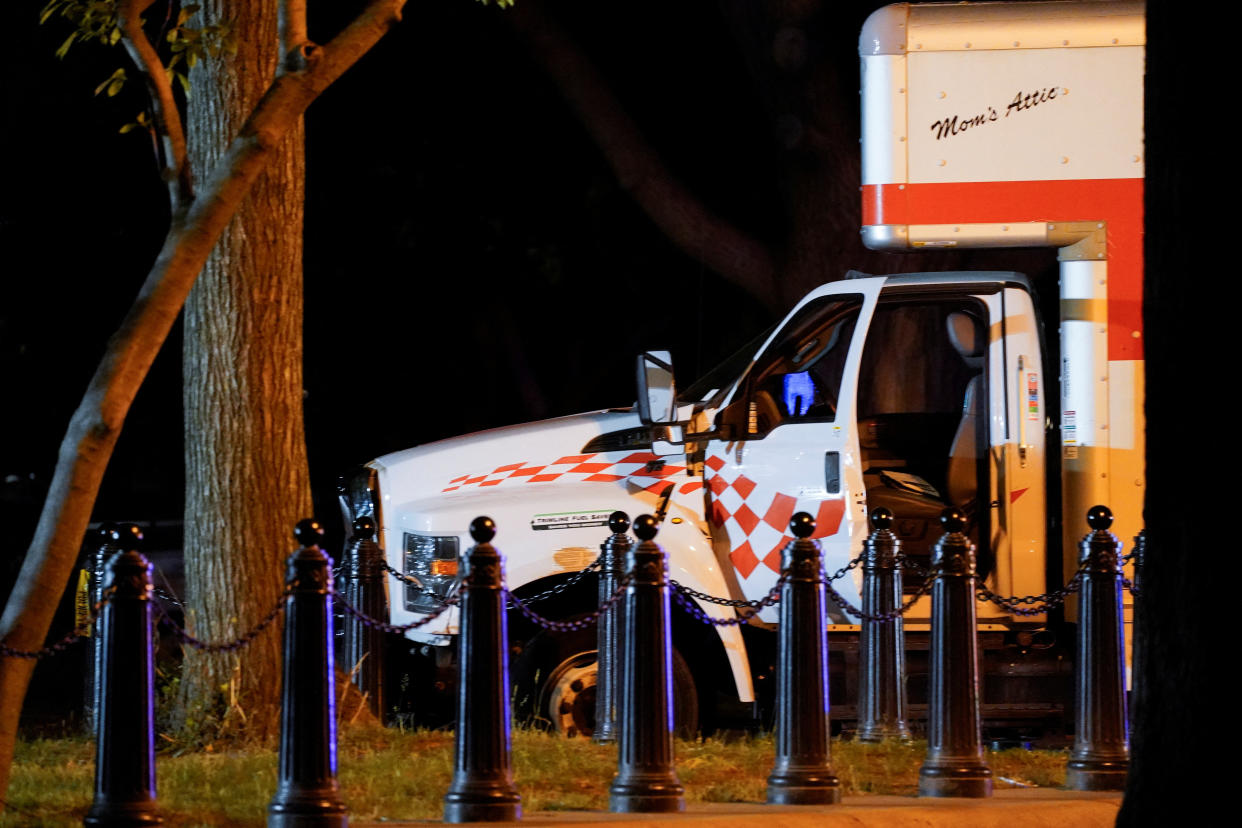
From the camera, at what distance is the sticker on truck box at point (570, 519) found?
30.2 ft

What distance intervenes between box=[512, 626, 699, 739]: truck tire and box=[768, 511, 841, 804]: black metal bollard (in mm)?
1986

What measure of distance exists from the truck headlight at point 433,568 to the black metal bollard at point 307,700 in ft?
9.46

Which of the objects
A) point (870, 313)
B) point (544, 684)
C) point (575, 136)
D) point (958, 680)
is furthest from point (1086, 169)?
point (575, 136)

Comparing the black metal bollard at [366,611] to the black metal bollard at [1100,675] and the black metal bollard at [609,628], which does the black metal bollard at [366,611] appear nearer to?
the black metal bollard at [609,628]

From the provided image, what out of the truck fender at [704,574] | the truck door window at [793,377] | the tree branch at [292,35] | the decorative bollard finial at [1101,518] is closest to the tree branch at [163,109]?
the tree branch at [292,35]

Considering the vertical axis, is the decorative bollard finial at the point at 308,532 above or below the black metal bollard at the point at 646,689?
above

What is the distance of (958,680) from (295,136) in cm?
409

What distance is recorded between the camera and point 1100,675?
778 centimetres

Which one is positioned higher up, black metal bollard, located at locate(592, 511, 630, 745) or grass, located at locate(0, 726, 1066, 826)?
black metal bollard, located at locate(592, 511, 630, 745)

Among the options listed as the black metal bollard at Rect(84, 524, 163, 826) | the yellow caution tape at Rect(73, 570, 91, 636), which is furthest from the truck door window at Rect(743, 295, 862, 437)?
the black metal bollard at Rect(84, 524, 163, 826)

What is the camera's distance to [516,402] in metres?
29.1

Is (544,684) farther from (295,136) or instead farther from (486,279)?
(486,279)

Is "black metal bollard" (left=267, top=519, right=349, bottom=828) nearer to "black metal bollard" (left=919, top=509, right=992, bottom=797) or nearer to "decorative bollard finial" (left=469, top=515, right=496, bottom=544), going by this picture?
"decorative bollard finial" (left=469, top=515, right=496, bottom=544)

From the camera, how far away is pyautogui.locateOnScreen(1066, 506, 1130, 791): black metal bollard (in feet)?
25.2
